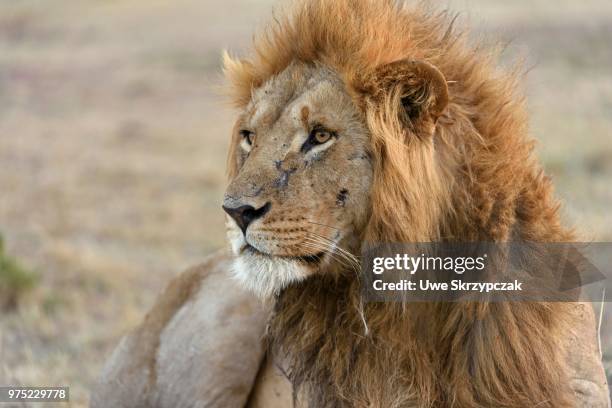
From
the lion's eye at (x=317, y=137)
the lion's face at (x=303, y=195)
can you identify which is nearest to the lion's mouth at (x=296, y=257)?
the lion's face at (x=303, y=195)

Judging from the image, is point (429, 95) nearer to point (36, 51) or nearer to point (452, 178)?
point (452, 178)

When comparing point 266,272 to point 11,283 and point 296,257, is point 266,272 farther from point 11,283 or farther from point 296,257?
point 11,283

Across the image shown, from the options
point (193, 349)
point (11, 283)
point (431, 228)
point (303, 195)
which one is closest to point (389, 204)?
point (431, 228)

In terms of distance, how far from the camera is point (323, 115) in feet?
10.8

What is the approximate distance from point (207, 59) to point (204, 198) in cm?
1035

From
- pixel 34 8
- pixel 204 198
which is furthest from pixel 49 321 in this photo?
pixel 34 8

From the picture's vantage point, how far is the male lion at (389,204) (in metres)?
3.18

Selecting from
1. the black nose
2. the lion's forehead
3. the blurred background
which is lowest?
the black nose

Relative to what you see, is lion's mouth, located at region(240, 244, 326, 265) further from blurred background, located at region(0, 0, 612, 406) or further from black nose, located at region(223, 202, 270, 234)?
blurred background, located at region(0, 0, 612, 406)

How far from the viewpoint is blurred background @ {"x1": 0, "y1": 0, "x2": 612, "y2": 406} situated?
6492mm

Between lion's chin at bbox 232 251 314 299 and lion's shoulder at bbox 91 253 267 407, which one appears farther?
lion's shoulder at bbox 91 253 267 407

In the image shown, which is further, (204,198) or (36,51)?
(36,51)

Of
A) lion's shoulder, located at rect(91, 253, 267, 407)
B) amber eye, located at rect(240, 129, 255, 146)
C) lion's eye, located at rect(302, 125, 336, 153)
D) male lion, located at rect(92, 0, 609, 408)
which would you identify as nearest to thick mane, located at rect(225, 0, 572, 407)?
male lion, located at rect(92, 0, 609, 408)

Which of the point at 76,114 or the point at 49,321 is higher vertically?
the point at 76,114
